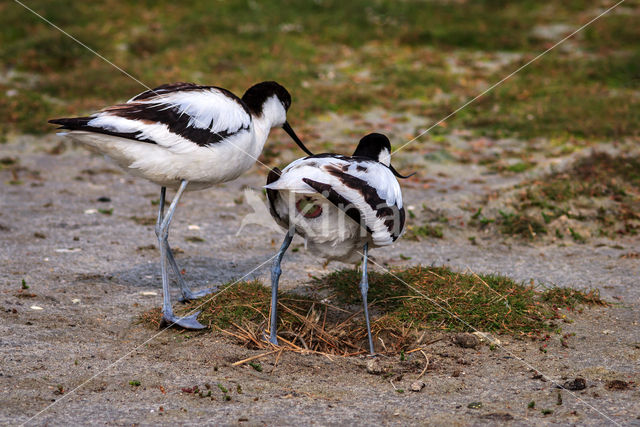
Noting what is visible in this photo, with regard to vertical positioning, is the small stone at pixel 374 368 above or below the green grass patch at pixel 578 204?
below

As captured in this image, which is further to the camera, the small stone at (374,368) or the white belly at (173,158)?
the white belly at (173,158)

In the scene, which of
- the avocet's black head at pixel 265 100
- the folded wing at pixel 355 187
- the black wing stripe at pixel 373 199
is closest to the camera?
the folded wing at pixel 355 187

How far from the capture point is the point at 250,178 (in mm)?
7672

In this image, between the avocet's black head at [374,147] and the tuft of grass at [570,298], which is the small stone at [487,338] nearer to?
the tuft of grass at [570,298]

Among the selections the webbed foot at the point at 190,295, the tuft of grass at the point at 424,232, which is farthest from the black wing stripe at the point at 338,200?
the tuft of grass at the point at 424,232

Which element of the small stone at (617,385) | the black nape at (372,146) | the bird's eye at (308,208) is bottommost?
the small stone at (617,385)

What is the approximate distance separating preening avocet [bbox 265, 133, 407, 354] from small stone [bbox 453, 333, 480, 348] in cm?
52

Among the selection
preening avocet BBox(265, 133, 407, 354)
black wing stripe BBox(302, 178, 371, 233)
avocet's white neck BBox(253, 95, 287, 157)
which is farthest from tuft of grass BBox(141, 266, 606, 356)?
avocet's white neck BBox(253, 95, 287, 157)

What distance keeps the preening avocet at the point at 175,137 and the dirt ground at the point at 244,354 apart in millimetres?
529

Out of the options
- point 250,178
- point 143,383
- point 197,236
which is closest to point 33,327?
point 143,383

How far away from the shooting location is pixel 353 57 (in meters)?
10.9

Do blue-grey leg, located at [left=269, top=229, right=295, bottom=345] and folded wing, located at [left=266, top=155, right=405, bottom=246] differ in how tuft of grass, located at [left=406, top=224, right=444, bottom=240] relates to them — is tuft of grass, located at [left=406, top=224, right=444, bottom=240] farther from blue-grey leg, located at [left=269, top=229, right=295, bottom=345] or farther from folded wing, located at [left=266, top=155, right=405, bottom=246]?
blue-grey leg, located at [left=269, top=229, right=295, bottom=345]

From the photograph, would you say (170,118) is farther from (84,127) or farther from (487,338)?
(487,338)

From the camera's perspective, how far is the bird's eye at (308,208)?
392 centimetres
